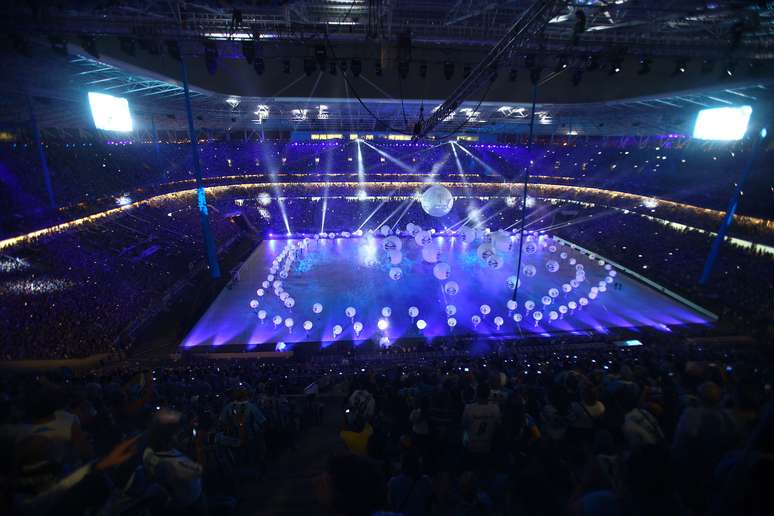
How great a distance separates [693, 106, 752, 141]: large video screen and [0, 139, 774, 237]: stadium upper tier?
207 centimetres

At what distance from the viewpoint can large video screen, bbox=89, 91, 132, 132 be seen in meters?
16.7

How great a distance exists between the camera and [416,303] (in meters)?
17.1

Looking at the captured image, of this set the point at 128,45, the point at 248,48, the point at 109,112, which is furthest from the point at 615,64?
the point at 109,112

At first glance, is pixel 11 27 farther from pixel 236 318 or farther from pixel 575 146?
pixel 575 146

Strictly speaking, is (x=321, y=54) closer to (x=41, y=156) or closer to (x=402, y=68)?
(x=402, y=68)

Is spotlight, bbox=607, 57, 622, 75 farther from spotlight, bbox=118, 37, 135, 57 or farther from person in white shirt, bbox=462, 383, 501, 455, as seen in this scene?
spotlight, bbox=118, 37, 135, 57

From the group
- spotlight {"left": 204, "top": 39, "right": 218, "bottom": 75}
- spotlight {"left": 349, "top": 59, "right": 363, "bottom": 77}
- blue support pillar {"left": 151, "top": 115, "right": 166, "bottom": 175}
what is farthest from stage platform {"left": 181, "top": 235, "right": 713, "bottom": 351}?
blue support pillar {"left": 151, "top": 115, "right": 166, "bottom": 175}

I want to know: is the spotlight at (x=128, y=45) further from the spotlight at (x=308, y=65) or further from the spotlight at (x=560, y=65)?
the spotlight at (x=560, y=65)

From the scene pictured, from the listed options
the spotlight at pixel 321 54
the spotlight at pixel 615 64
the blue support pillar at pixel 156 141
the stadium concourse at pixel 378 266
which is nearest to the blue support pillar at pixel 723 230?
the stadium concourse at pixel 378 266

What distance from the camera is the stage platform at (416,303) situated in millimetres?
14508

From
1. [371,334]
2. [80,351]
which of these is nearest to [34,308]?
[80,351]

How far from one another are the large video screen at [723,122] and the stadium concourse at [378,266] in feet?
0.85

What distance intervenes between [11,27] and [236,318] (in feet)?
37.7

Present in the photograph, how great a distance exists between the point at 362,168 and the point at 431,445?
116 ft
